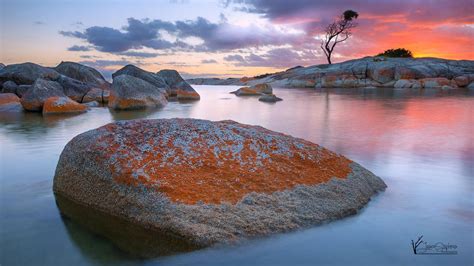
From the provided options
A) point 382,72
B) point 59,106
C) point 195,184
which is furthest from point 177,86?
point 382,72

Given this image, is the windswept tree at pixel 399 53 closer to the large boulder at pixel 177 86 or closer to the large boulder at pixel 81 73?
the large boulder at pixel 177 86

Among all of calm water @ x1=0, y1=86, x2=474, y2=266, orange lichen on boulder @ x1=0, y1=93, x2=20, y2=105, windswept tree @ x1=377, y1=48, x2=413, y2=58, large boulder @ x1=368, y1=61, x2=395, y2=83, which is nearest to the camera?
calm water @ x1=0, y1=86, x2=474, y2=266

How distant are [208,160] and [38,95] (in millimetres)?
14882

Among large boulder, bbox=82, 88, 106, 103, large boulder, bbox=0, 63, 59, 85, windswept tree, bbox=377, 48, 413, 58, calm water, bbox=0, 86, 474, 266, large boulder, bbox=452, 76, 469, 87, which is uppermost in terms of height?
windswept tree, bbox=377, 48, 413, 58

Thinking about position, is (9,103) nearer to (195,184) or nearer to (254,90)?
(195,184)

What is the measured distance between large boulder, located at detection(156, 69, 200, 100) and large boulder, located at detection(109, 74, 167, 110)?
903cm

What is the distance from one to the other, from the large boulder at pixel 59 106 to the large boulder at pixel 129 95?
198cm

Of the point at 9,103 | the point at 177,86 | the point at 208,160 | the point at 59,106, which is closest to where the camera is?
the point at 208,160

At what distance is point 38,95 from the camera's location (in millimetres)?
16531

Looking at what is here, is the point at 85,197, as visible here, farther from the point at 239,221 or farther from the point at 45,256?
the point at 239,221

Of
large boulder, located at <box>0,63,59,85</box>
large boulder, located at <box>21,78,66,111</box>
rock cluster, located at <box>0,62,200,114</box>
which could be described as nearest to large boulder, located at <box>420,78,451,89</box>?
rock cluster, located at <box>0,62,200,114</box>

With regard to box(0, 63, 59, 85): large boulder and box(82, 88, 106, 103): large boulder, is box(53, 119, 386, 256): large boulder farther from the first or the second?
box(0, 63, 59, 85): large boulder

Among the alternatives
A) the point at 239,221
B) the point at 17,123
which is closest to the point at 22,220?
the point at 239,221

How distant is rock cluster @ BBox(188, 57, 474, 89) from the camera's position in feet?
148
